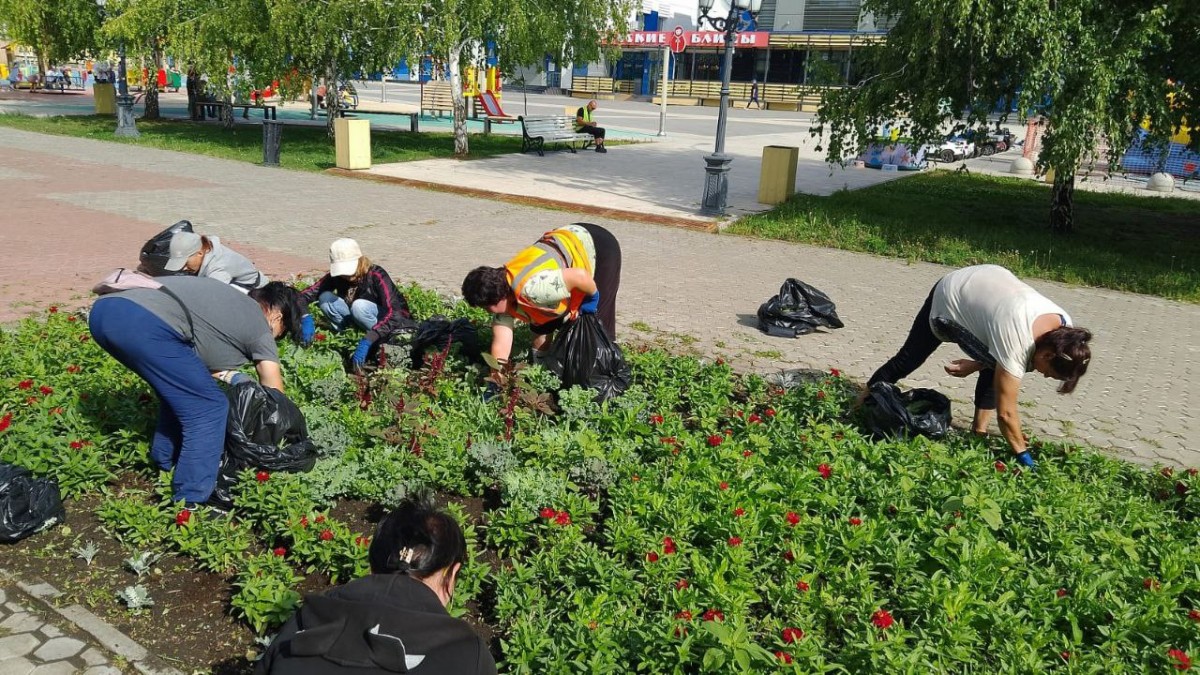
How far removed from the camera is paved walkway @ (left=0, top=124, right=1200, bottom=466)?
6570 millimetres

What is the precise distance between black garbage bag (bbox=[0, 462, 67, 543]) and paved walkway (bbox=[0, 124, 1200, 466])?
4401 millimetres

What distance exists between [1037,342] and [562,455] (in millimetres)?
2498

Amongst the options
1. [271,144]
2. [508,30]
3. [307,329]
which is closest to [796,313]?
[307,329]

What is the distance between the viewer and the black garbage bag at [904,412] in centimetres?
505

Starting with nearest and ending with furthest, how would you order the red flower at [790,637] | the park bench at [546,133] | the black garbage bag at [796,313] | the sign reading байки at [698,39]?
the red flower at [790,637] < the black garbage bag at [796,313] < the park bench at [546,133] < the sign reading байки at [698,39]

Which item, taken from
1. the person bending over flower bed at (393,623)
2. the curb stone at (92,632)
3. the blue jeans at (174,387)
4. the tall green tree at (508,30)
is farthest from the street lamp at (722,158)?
the person bending over flower bed at (393,623)

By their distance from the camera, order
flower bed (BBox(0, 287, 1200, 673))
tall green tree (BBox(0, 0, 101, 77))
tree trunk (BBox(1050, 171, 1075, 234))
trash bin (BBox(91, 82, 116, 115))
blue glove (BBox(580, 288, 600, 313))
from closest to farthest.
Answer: flower bed (BBox(0, 287, 1200, 673)) → blue glove (BBox(580, 288, 600, 313)) → tree trunk (BBox(1050, 171, 1075, 234)) → tall green tree (BBox(0, 0, 101, 77)) → trash bin (BBox(91, 82, 116, 115))

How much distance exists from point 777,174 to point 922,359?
10131mm

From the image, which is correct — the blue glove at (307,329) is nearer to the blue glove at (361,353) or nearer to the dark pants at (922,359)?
the blue glove at (361,353)

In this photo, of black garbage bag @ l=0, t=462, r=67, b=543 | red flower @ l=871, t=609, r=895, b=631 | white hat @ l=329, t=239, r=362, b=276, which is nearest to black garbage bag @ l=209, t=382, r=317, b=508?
black garbage bag @ l=0, t=462, r=67, b=543

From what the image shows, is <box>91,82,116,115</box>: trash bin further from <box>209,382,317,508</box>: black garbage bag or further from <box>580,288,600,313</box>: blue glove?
<box>209,382,317,508</box>: black garbage bag

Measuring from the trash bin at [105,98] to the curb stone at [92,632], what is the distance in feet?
94.4

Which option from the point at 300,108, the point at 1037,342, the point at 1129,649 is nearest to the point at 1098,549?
the point at 1129,649

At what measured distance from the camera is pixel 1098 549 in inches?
150
